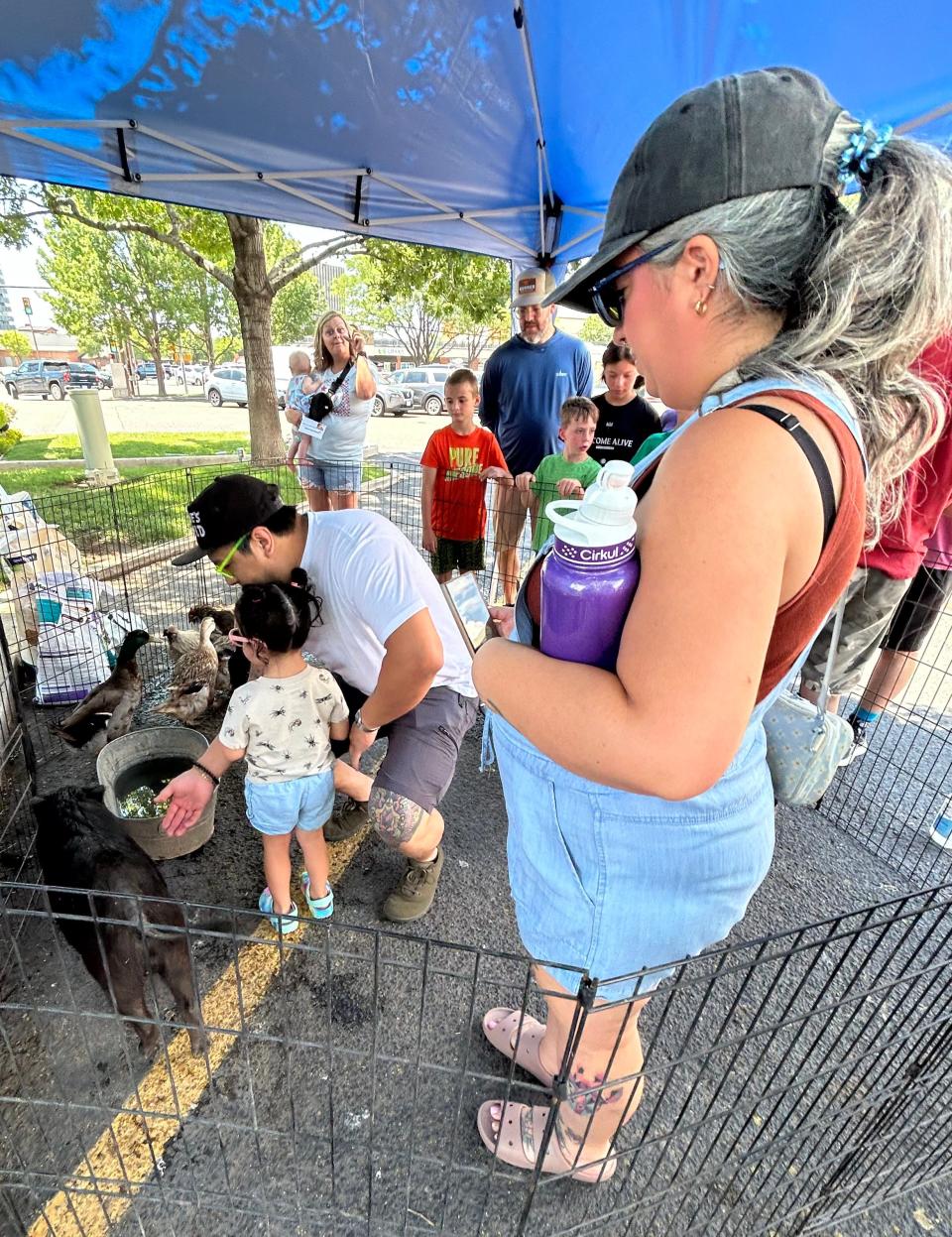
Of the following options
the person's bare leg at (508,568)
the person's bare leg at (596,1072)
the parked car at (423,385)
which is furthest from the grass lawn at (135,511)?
the parked car at (423,385)

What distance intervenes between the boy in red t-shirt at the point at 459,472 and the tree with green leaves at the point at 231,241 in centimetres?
624

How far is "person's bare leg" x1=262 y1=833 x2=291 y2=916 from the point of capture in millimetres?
2447

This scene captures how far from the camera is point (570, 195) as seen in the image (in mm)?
6207

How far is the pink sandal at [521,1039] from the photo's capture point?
2.04m

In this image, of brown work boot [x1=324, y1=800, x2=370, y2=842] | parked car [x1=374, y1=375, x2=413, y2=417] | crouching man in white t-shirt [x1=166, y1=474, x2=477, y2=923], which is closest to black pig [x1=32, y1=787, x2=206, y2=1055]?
crouching man in white t-shirt [x1=166, y1=474, x2=477, y2=923]

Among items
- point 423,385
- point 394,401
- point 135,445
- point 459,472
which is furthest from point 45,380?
point 459,472

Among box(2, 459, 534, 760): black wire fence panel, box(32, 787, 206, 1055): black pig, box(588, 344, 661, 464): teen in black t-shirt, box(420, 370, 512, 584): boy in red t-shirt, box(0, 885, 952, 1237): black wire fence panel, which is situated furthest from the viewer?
box(420, 370, 512, 584): boy in red t-shirt

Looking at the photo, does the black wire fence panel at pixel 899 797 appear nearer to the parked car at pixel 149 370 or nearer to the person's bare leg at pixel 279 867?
the person's bare leg at pixel 279 867

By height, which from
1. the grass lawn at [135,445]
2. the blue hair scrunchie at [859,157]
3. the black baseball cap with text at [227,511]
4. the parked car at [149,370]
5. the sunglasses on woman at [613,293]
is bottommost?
the parked car at [149,370]

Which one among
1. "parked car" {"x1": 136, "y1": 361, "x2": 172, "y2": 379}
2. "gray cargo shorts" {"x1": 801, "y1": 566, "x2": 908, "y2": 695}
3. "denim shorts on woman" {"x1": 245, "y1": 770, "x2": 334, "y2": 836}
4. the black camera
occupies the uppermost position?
the black camera

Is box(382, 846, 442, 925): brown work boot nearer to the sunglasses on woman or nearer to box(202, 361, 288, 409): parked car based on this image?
the sunglasses on woman

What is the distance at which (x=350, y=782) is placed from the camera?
263cm

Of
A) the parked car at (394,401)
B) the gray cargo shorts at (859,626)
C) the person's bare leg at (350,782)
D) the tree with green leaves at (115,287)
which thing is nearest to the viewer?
the person's bare leg at (350,782)

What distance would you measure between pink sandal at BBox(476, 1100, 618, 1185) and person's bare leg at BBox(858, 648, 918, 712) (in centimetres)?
274
